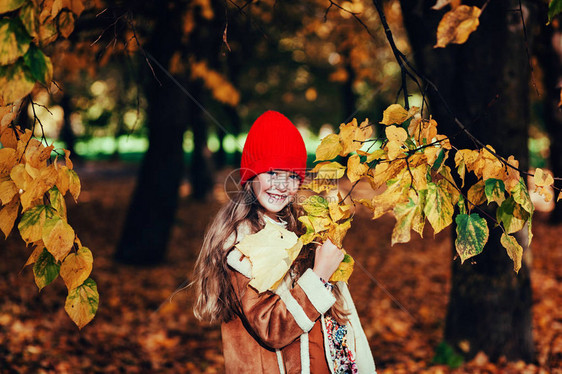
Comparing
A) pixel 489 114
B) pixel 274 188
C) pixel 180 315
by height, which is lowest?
pixel 180 315

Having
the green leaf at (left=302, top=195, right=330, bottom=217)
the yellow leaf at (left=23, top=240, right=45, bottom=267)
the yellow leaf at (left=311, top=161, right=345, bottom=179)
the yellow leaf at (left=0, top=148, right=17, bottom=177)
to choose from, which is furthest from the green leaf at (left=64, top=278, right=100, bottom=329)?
the yellow leaf at (left=311, top=161, right=345, bottom=179)

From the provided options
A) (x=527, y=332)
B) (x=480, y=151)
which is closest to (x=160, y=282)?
(x=527, y=332)

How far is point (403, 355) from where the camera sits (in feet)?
13.4

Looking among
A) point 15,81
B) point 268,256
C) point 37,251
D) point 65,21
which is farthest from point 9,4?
point 268,256

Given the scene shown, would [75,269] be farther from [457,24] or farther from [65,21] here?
[457,24]

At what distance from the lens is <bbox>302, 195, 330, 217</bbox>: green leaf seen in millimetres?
1522

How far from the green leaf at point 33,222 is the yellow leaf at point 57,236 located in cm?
3

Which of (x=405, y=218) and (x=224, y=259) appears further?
(x=224, y=259)

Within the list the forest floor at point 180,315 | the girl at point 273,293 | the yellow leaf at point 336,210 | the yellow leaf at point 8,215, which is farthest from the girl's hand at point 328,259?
the forest floor at point 180,315

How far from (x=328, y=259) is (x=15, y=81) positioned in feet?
3.78

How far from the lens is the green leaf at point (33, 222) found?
1.40 meters

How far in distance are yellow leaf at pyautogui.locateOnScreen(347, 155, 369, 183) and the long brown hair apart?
0.45 metres

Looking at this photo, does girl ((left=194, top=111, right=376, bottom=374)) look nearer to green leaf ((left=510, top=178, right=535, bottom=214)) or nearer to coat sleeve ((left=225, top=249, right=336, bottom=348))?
coat sleeve ((left=225, top=249, right=336, bottom=348))

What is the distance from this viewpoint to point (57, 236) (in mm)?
1386
